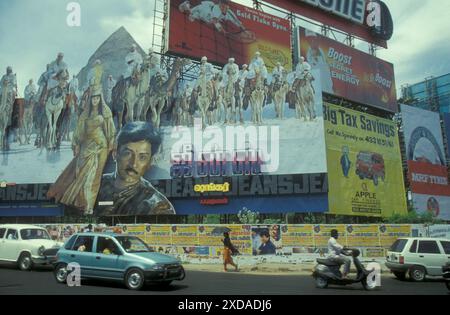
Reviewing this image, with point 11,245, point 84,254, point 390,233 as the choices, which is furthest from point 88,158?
point 84,254

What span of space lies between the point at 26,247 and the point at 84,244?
538cm

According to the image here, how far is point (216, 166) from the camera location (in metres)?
36.1

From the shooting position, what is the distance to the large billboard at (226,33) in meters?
39.1

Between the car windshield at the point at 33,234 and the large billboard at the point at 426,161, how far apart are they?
36.6 m

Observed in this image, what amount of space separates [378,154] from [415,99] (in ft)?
64.4

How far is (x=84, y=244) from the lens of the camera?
13.0 meters

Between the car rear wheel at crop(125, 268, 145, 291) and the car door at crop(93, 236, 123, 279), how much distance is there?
0.99ft

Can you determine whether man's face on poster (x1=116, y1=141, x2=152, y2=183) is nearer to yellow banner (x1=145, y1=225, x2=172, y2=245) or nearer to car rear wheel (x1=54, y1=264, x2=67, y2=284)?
yellow banner (x1=145, y1=225, x2=172, y2=245)

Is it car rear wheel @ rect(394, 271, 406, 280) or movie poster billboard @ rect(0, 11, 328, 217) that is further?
movie poster billboard @ rect(0, 11, 328, 217)

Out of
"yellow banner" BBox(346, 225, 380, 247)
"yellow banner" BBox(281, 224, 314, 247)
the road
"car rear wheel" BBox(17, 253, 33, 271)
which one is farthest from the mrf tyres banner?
"car rear wheel" BBox(17, 253, 33, 271)

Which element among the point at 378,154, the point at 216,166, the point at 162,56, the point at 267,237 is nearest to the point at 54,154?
the point at 162,56

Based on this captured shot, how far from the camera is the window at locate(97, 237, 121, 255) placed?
12.4 meters

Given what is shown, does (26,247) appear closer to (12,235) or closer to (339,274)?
(12,235)
